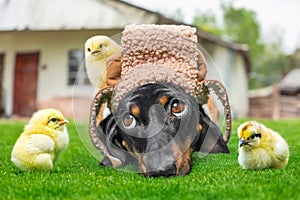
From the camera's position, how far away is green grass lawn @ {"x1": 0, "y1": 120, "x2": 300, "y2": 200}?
2740 mm

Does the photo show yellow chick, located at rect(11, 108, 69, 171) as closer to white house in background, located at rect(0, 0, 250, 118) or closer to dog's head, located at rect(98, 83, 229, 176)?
dog's head, located at rect(98, 83, 229, 176)

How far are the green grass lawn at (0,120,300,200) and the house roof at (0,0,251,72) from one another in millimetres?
10025

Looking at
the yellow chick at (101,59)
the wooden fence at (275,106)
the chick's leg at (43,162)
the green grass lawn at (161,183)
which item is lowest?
the wooden fence at (275,106)

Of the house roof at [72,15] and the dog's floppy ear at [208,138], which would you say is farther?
the house roof at [72,15]

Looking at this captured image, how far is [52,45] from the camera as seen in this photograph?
15602 millimetres

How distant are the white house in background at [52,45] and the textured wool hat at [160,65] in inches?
392

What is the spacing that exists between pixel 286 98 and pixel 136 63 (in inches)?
657

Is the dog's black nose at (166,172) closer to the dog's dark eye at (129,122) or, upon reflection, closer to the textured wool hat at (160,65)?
the dog's dark eye at (129,122)

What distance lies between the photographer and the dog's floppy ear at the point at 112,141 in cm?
354

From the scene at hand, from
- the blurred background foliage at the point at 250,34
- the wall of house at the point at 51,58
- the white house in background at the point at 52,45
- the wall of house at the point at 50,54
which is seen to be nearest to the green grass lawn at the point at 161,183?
the white house in background at the point at 52,45

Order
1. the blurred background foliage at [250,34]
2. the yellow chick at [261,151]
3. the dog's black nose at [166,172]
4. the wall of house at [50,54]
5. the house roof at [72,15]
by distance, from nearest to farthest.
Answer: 1. the dog's black nose at [166,172]
2. the yellow chick at [261,151]
3. the house roof at [72,15]
4. the wall of house at [50,54]
5. the blurred background foliage at [250,34]

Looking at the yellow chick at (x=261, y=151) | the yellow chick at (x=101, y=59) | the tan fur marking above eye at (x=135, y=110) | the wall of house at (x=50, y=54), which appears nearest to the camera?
the tan fur marking above eye at (x=135, y=110)

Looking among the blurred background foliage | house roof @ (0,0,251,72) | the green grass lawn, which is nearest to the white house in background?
house roof @ (0,0,251,72)

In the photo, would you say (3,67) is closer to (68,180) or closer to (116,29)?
(116,29)
